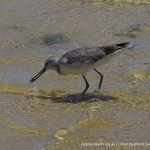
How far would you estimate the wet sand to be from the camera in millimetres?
7902

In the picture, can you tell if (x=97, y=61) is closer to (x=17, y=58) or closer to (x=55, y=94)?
(x=55, y=94)

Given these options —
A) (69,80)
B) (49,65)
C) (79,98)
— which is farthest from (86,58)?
(69,80)

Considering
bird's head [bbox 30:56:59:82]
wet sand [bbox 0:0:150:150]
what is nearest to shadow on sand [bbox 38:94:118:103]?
wet sand [bbox 0:0:150:150]

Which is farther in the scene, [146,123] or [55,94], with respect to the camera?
[55,94]

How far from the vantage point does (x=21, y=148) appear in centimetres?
745

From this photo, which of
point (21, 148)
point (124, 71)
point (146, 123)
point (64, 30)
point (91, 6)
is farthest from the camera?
point (91, 6)

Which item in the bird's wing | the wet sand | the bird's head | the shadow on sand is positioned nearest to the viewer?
the wet sand

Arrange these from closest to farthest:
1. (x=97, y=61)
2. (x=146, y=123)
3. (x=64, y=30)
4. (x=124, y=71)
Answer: (x=146, y=123) < (x=97, y=61) < (x=124, y=71) < (x=64, y=30)

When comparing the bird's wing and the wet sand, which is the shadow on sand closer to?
the wet sand

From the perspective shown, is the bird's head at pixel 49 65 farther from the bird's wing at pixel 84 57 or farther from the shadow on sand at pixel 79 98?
the shadow on sand at pixel 79 98

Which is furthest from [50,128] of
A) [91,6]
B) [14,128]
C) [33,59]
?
[91,6]

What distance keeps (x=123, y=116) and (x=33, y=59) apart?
3326mm

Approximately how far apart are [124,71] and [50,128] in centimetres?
265

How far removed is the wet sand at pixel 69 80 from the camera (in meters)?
7.90
